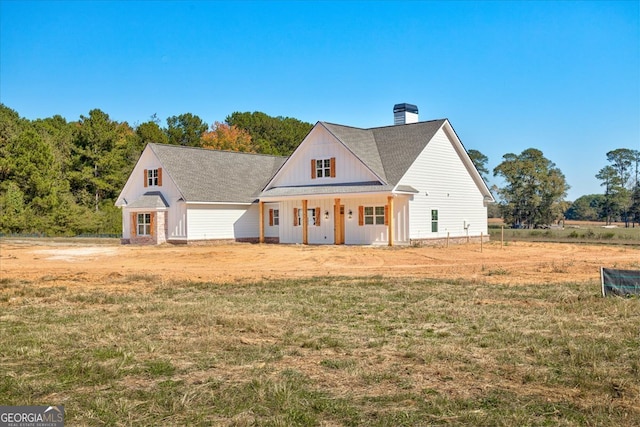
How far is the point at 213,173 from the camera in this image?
132ft

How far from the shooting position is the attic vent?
40.4 m

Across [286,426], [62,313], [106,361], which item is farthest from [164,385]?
[62,313]

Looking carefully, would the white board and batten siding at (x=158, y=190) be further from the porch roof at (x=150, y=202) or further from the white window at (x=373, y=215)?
the white window at (x=373, y=215)

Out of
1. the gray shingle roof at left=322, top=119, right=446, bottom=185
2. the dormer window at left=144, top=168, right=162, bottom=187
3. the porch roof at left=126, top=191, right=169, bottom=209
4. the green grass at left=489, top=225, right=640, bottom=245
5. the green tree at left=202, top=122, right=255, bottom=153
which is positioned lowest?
the green grass at left=489, top=225, right=640, bottom=245

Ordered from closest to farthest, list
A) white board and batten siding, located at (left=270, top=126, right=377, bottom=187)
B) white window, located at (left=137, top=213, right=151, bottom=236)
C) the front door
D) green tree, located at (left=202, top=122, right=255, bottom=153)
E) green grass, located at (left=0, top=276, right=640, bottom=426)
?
green grass, located at (left=0, top=276, right=640, bottom=426) → white board and batten siding, located at (left=270, top=126, right=377, bottom=187) → the front door → white window, located at (left=137, top=213, right=151, bottom=236) → green tree, located at (left=202, top=122, right=255, bottom=153)

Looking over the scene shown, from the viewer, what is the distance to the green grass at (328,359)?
6.46m

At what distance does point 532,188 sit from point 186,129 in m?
39.8

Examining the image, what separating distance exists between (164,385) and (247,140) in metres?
66.2

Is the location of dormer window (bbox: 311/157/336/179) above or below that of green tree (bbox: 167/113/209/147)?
below

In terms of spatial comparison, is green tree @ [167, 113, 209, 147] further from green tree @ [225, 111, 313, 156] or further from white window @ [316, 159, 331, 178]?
white window @ [316, 159, 331, 178]

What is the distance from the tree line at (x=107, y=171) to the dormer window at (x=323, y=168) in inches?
776

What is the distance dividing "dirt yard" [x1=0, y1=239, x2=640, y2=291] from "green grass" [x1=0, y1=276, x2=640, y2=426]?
4355 mm

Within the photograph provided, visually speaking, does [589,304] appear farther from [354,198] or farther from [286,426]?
[354,198]

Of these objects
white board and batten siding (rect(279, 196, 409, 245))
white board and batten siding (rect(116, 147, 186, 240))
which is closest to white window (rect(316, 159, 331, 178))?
white board and batten siding (rect(279, 196, 409, 245))
